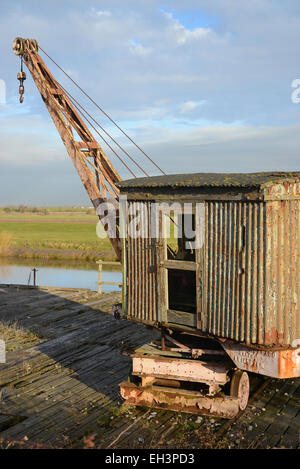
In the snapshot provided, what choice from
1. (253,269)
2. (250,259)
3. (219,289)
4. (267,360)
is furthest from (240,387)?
(250,259)

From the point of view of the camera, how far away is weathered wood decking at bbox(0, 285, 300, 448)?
5855 mm

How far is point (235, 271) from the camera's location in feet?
20.0

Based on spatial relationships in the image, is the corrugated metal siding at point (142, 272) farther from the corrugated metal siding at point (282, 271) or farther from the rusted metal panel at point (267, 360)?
the corrugated metal siding at point (282, 271)

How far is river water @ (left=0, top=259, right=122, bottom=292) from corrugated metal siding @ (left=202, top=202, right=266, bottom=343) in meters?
17.3

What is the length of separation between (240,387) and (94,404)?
2371mm

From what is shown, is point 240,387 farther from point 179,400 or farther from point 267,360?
point 179,400

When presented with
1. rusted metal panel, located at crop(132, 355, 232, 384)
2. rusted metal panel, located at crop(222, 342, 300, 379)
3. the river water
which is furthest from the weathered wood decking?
the river water

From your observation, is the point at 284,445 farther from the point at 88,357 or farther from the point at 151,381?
the point at 88,357

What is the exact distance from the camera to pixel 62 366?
8898 millimetres

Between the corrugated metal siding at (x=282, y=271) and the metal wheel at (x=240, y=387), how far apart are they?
1.04 meters

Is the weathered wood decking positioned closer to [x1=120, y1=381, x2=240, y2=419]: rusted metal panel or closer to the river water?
[x1=120, y1=381, x2=240, y2=419]: rusted metal panel

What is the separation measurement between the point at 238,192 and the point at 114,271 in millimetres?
26168
